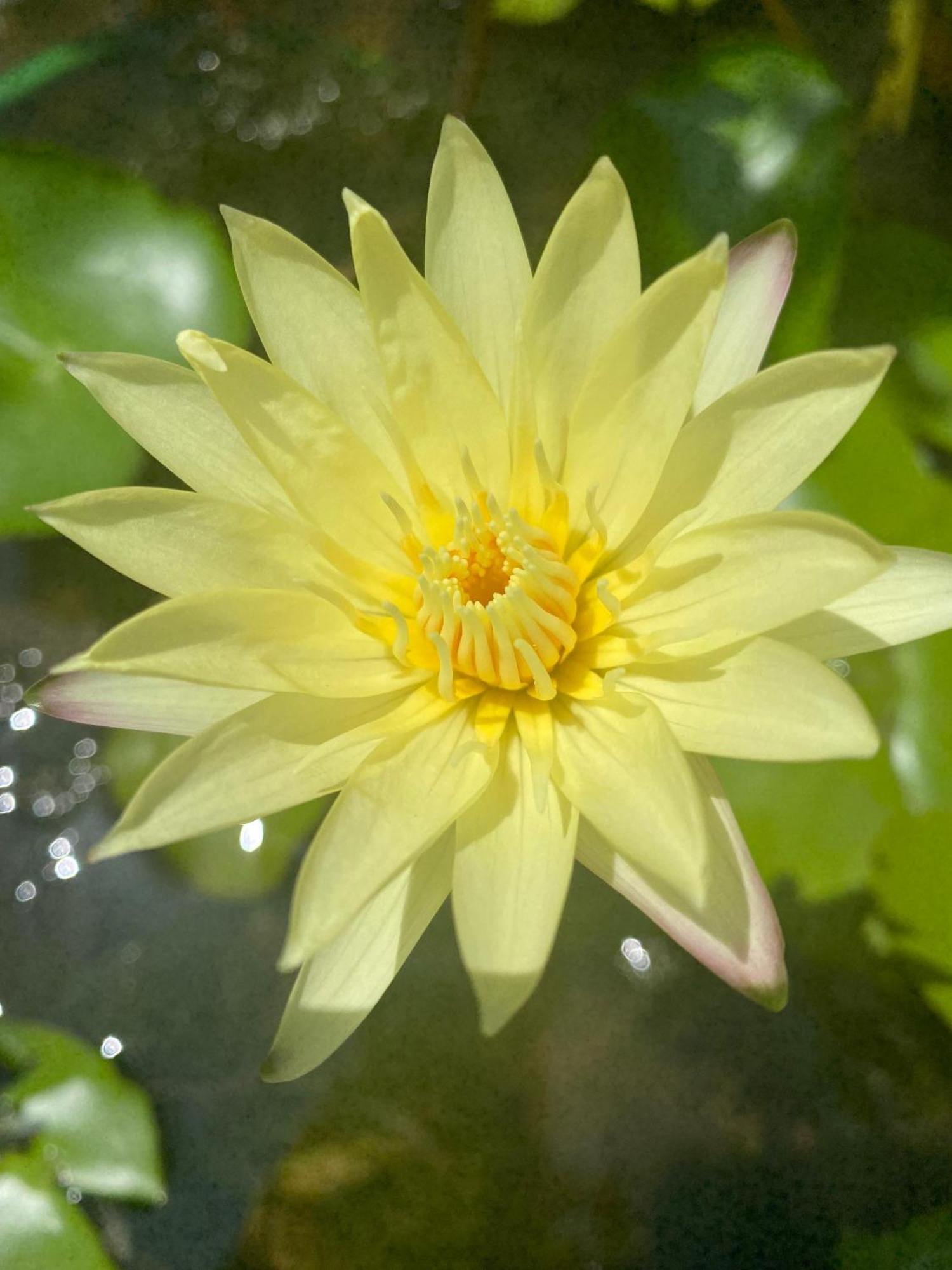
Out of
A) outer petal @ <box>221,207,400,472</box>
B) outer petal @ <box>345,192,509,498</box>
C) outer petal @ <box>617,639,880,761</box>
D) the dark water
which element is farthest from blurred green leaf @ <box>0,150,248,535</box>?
outer petal @ <box>617,639,880,761</box>

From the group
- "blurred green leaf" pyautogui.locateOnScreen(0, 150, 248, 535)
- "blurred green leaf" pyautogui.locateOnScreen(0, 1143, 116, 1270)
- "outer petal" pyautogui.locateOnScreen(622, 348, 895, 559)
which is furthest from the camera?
"blurred green leaf" pyautogui.locateOnScreen(0, 150, 248, 535)

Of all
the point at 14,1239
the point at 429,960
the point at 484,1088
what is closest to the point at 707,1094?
the point at 484,1088

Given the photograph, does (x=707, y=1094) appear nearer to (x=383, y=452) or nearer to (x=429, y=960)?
(x=429, y=960)

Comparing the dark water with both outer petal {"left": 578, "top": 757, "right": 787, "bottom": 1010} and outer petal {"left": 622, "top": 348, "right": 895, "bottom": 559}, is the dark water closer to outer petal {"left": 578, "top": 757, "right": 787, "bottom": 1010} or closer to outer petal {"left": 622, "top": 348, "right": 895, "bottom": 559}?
outer petal {"left": 578, "top": 757, "right": 787, "bottom": 1010}

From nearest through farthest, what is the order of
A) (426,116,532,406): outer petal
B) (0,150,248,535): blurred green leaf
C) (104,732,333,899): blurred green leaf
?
(426,116,532,406): outer petal
(104,732,333,899): blurred green leaf
(0,150,248,535): blurred green leaf

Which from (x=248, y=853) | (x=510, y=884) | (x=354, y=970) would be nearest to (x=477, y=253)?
(x=510, y=884)

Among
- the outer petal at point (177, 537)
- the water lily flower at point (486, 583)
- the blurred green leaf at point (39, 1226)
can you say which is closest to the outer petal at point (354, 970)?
the water lily flower at point (486, 583)
